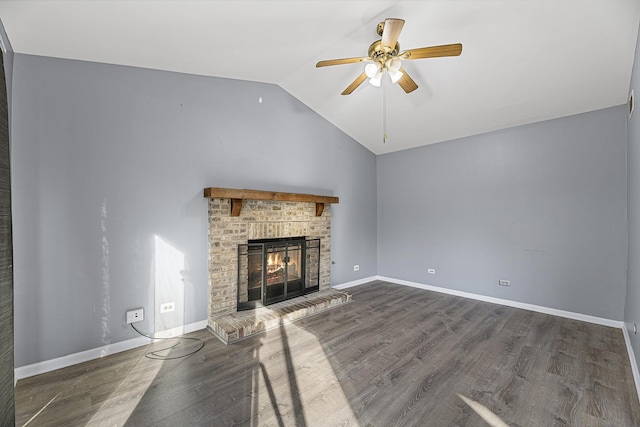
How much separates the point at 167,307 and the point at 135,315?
0.96 ft

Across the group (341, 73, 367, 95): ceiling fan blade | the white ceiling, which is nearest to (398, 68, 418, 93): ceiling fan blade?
(341, 73, 367, 95): ceiling fan blade

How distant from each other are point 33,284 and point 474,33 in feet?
14.7

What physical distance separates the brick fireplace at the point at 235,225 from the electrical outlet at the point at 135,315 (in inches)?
27.1

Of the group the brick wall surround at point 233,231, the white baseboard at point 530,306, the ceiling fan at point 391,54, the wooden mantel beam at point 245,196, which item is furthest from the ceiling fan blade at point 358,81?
the white baseboard at point 530,306

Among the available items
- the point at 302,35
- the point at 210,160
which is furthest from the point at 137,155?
the point at 302,35

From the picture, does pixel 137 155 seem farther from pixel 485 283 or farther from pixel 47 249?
pixel 485 283

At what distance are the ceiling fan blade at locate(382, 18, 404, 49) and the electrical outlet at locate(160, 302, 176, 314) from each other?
3.26 meters

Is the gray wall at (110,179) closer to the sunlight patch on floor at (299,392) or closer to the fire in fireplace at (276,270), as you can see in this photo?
the fire in fireplace at (276,270)

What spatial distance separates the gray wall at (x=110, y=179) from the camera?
2.36 metres

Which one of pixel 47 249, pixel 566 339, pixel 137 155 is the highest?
pixel 137 155

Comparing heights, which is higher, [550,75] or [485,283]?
[550,75]

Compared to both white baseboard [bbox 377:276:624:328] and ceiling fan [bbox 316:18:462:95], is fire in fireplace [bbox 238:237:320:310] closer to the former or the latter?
white baseboard [bbox 377:276:624:328]

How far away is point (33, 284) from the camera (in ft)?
7.75

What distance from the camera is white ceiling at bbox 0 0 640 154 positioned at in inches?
86.0
